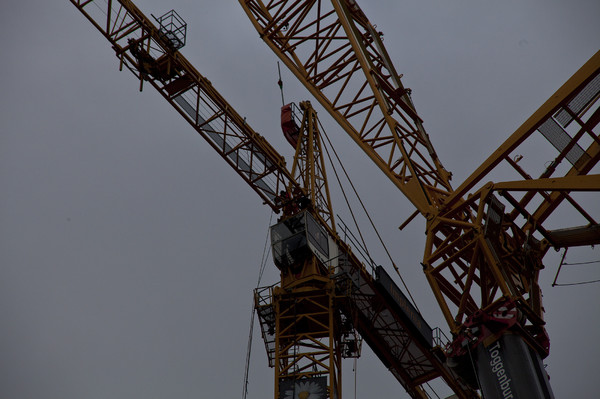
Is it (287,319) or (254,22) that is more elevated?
(254,22)

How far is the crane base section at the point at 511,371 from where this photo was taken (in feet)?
73.5

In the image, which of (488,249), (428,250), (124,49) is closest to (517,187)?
(488,249)

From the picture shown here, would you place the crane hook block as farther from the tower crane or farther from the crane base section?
the crane base section

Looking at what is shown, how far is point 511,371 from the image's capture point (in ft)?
74.8

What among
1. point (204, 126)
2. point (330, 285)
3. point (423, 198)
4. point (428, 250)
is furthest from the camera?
point (204, 126)

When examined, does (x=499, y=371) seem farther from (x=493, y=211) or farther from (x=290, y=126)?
(x=290, y=126)

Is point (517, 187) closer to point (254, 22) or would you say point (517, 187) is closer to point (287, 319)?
point (287, 319)

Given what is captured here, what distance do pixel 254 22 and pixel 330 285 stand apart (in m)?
13.6

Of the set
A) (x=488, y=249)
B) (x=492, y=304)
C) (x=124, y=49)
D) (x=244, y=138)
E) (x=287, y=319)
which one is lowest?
(x=492, y=304)

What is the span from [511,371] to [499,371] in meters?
0.41

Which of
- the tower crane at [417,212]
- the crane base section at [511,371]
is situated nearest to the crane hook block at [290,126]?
the tower crane at [417,212]

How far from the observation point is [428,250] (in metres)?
28.7

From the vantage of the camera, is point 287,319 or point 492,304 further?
point 287,319

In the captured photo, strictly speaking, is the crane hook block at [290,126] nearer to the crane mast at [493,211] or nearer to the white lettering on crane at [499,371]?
the crane mast at [493,211]
